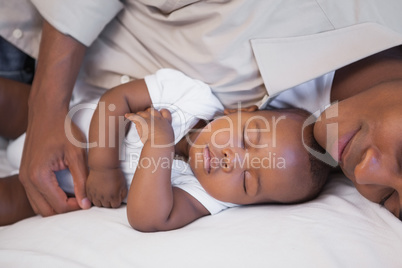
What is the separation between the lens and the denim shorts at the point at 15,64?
4.43ft

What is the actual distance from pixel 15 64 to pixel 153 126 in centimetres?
64

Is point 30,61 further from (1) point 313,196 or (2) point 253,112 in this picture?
(1) point 313,196

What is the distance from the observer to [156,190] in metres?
1.04

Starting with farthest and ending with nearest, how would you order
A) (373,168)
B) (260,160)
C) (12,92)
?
(12,92), (260,160), (373,168)

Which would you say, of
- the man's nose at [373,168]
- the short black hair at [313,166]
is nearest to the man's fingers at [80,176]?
the short black hair at [313,166]

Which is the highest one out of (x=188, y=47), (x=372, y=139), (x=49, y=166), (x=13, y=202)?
(x=188, y=47)

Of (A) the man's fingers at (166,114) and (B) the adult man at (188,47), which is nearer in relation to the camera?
(B) the adult man at (188,47)

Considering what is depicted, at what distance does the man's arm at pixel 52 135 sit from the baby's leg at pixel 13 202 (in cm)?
5

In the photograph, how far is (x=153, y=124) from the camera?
110cm

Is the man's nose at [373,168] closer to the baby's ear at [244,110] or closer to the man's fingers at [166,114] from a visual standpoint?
the baby's ear at [244,110]

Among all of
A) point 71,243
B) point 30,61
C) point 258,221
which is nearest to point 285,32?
point 258,221

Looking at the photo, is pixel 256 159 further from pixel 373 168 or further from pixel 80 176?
pixel 80 176

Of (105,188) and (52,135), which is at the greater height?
(52,135)

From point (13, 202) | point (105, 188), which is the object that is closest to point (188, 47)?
point (105, 188)
